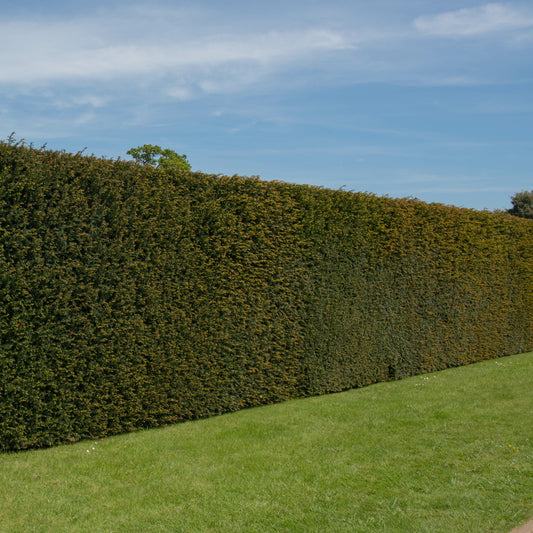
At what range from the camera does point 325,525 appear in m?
4.36

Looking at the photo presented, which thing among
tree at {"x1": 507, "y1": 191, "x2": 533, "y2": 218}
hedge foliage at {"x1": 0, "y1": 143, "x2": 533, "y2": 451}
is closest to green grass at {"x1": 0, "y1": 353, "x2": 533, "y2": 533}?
hedge foliage at {"x1": 0, "y1": 143, "x2": 533, "y2": 451}

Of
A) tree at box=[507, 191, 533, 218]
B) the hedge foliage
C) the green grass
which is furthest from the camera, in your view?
tree at box=[507, 191, 533, 218]

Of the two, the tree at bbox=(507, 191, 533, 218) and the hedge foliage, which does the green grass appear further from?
the tree at bbox=(507, 191, 533, 218)

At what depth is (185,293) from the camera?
26.0ft

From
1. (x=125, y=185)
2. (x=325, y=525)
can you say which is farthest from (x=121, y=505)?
(x=125, y=185)

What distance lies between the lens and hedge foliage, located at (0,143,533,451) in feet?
21.4

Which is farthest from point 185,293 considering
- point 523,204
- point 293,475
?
point 523,204

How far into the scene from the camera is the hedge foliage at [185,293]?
6.52 m

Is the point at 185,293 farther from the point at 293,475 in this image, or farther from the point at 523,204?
the point at 523,204

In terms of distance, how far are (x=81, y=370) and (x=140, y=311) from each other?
1125 mm

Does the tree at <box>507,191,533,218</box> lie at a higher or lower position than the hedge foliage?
higher

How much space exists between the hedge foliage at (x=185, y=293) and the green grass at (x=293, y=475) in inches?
24.0

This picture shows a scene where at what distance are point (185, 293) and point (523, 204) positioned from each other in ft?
116

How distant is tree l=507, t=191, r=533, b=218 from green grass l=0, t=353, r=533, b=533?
105ft
